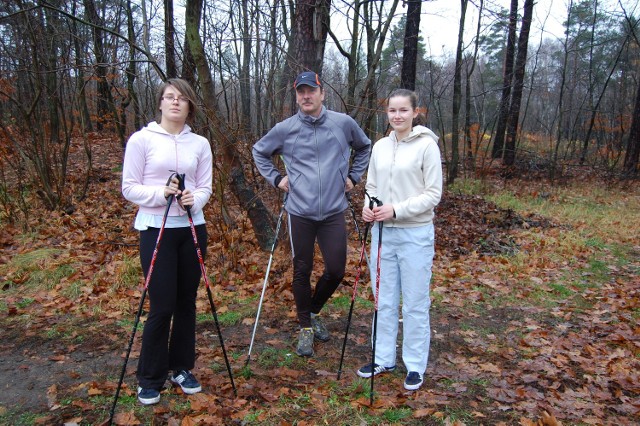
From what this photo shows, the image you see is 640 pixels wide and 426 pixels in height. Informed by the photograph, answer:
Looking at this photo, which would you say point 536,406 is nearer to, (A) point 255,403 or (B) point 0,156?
(A) point 255,403

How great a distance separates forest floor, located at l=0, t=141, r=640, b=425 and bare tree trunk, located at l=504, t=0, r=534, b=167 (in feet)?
28.7

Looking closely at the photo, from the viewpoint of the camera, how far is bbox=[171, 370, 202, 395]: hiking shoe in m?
3.42

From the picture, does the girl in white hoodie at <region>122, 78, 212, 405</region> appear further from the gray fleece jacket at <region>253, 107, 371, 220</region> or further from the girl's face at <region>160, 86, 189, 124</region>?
the gray fleece jacket at <region>253, 107, 371, 220</region>

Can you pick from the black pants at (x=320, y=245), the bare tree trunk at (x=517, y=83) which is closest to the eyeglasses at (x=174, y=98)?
the black pants at (x=320, y=245)

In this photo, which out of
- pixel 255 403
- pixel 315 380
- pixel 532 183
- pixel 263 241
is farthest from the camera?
pixel 532 183

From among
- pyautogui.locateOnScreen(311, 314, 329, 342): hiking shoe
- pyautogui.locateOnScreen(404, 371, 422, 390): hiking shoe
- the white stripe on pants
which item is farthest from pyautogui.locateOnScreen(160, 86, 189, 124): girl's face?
pyautogui.locateOnScreen(404, 371, 422, 390): hiking shoe

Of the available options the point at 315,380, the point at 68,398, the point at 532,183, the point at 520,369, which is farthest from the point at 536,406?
the point at 532,183

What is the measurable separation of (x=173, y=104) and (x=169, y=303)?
1.35 m

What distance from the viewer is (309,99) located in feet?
12.7

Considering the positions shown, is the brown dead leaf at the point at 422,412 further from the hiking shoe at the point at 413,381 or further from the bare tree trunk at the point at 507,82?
the bare tree trunk at the point at 507,82

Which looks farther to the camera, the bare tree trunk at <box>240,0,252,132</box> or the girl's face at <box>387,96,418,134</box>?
the bare tree trunk at <box>240,0,252,132</box>

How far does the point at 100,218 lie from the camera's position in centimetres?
850

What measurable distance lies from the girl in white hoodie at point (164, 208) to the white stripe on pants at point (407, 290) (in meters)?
1.42

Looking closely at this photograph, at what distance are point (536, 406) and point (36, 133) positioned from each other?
365 inches
